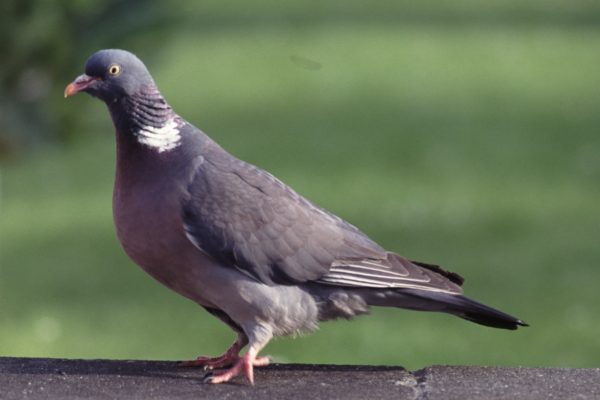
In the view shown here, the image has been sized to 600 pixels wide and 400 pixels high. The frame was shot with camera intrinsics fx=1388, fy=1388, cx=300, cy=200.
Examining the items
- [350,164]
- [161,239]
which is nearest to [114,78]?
[161,239]

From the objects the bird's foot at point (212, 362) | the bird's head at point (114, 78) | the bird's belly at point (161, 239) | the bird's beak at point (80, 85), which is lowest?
the bird's foot at point (212, 362)

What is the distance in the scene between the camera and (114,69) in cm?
488

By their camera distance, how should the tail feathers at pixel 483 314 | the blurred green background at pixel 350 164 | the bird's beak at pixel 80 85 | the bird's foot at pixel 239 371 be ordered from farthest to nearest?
the blurred green background at pixel 350 164 < the bird's beak at pixel 80 85 < the tail feathers at pixel 483 314 < the bird's foot at pixel 239 371

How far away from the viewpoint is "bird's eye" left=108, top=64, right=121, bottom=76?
488cm

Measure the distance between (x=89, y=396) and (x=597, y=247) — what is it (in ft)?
24.5

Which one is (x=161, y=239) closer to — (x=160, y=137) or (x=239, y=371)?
(x=160, y=137)

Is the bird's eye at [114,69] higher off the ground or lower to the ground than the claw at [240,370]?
→ higher

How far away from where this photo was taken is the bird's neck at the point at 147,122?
4.86m

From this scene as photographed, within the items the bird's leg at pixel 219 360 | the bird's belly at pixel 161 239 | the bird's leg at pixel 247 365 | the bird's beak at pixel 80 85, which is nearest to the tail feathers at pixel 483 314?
the bird's leg at pixel 247 365

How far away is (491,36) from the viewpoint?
20.7m

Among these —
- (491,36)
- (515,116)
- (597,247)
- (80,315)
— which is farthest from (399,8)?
(80,315)

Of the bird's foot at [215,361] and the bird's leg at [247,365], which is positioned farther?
the bird's foot at [215,361]

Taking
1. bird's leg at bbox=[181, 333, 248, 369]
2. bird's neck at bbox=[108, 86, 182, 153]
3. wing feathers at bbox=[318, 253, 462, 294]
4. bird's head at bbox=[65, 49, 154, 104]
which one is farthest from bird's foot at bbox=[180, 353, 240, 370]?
bird's head at bbox=[65, 49, 154, 104]

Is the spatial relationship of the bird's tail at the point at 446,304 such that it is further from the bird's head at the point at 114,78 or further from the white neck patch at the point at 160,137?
the bird's head at the point at 114,78
